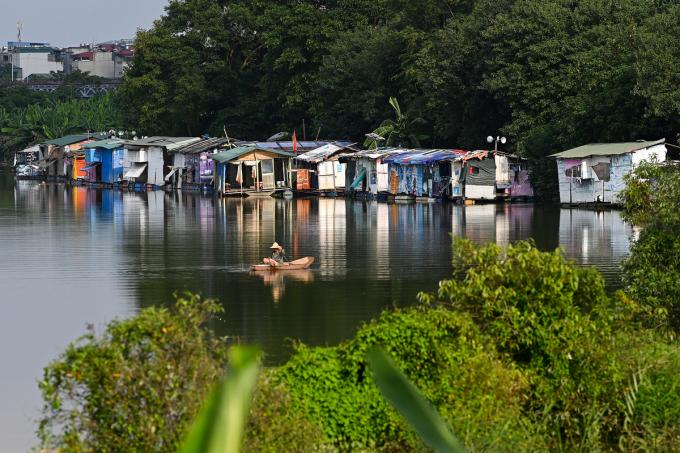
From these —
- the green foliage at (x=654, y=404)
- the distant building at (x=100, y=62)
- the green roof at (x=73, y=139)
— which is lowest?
the green foliage at (x=654, y=404)

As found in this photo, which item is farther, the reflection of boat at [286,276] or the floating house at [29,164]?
the floating house at [29,164]

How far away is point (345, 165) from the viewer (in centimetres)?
4459

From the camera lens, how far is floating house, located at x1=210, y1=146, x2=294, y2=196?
44812mm

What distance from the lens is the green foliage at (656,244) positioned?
11805 mm

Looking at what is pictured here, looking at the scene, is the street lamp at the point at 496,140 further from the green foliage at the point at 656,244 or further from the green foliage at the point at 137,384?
the green foliage at the point at 137,384

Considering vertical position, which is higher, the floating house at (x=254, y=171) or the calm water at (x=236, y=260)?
the floating house at (x=254, y=171)

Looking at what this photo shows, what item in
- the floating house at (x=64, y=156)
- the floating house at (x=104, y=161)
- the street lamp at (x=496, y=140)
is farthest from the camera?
the floating house at (x=64, y=156)

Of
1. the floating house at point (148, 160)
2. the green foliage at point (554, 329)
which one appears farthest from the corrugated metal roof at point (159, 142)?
the green foliage at point (554, 329)

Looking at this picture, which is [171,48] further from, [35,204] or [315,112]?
[35,204]

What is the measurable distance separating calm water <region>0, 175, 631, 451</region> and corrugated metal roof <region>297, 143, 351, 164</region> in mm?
4169

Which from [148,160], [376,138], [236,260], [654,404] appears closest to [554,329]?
[654,404]

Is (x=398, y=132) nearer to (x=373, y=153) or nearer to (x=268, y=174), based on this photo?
(x=373, y=153)

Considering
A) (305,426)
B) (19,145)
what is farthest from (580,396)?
(19,145)

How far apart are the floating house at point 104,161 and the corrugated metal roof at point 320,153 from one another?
11.8 metres
